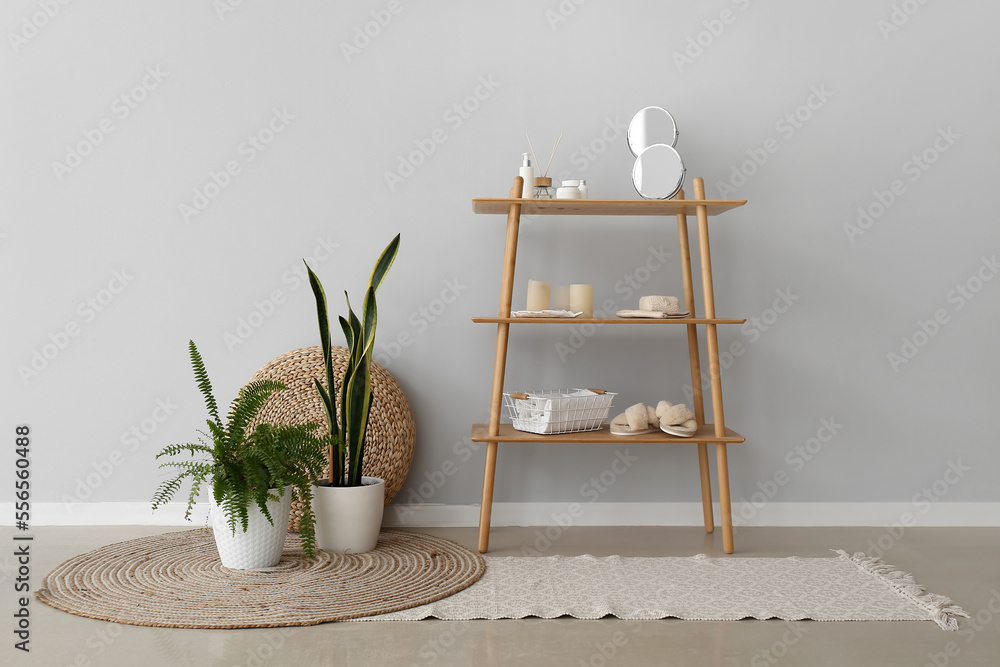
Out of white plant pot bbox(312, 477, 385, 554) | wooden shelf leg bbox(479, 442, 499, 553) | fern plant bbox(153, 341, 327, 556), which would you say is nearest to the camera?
fern plant bbox(153, 341, 327, 556)

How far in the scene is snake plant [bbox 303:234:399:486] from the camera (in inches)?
88.3

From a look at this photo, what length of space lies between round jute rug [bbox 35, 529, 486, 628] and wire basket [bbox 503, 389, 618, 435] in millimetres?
432

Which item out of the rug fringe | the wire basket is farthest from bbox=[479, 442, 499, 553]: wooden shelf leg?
the rug fringe

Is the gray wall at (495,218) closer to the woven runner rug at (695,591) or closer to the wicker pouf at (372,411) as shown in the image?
the wicker pouf at (372,411)

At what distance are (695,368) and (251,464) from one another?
4.59 ft

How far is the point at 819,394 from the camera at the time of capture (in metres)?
2.65

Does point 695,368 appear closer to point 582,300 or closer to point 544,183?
point 582,300

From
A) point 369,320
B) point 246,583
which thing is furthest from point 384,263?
point 246,583

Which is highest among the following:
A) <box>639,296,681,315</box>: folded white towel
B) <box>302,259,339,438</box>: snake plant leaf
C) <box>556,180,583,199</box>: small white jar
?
<box>556,180,583,199</box>: small white jar

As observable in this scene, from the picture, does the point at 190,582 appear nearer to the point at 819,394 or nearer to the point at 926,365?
the point at 819,394

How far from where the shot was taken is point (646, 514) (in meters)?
2.63

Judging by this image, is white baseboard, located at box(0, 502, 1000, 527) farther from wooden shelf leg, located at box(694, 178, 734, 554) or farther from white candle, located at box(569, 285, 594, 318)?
white candle, located at box(569, 285, 594, 318)

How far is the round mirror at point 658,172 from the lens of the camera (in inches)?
95.5

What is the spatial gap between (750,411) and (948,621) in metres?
0.98
